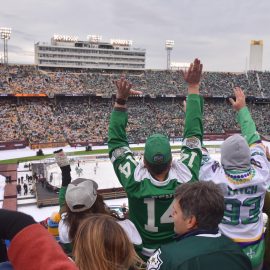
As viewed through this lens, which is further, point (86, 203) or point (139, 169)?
point (139, 169)

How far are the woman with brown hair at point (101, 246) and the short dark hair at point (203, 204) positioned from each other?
1.56 feet

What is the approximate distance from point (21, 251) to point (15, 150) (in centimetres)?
3707

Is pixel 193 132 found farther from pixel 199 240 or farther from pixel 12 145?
pixel 12 145

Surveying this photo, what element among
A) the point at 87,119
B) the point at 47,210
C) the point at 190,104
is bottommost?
the point at 47,210

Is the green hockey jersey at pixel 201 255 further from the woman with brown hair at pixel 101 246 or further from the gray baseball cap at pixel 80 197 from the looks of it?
the gray baseball cap at pixel 80 197

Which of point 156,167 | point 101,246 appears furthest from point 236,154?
point 101,246

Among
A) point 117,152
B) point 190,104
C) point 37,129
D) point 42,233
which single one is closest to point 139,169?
point 117,152

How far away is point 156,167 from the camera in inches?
124

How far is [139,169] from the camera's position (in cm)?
327

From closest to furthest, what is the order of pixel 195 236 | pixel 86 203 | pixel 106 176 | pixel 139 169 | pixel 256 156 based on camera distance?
pixel 195 236 → pixel 86 203 → pixel 139 169 → pixel 256 156 → pixel 106 176

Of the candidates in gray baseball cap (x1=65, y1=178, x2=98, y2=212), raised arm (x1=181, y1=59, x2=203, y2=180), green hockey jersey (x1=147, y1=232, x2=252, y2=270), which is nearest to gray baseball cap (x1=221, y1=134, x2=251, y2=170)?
raised arm (x1=181, y1=59, x2=203, y2=180)

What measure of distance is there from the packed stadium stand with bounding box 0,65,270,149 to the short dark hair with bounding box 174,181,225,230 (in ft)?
120

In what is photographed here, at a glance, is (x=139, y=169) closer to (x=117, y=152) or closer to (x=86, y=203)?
(x=117, y=152)

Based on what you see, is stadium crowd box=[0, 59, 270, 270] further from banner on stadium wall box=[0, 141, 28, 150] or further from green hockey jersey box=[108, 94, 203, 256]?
banner on stadium wall box=[0, 141, 28, 150]
